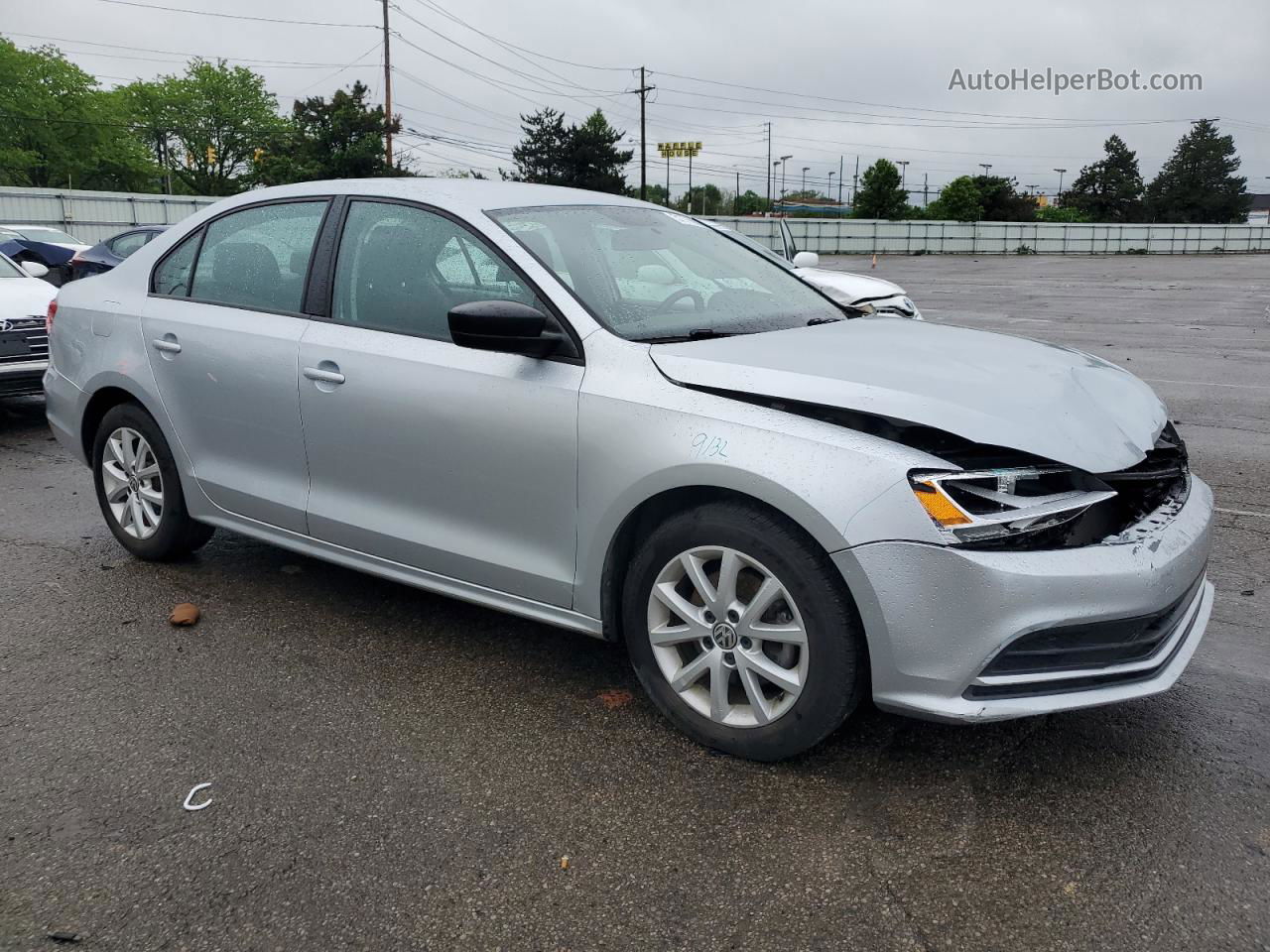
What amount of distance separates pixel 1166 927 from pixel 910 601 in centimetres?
90

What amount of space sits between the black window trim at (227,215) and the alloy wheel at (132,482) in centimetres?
67

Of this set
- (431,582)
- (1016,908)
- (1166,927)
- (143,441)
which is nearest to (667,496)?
(431,582)

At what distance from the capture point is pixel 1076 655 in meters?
2.76

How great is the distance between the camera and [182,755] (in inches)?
126

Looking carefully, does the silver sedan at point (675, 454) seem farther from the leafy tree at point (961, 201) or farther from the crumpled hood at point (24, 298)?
the leafy tree at point (961, 201)

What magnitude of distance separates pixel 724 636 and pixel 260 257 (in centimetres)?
259

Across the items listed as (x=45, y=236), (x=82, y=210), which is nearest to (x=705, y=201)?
(x=82, y=210)

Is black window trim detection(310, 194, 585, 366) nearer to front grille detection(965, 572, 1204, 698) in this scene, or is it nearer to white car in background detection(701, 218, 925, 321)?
front grille detection(965, 572, 1204, 698)

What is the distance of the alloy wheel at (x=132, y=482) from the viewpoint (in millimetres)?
4762

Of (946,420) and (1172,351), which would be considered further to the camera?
(1172,351)

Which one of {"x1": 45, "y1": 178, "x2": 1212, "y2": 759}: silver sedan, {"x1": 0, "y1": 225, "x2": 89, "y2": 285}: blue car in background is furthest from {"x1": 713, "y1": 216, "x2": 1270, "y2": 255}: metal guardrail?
{"x1": 45, "y1": 178, "x2": 1212, "y2": 759}: silver sedan

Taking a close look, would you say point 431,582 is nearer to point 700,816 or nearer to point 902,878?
point 700,816

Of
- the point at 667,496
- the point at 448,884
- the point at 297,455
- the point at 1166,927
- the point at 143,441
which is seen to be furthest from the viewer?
the point at 143,441

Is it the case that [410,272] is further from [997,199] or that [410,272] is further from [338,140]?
[997,199]
